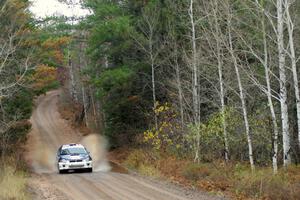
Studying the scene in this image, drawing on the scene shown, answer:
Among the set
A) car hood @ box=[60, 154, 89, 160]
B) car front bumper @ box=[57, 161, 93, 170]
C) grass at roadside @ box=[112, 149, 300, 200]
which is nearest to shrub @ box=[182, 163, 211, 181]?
grass at roadside @ box=[112, 149, 300, 200]

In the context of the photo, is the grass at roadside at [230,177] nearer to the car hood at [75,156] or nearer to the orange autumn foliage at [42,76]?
the car hood at [75,156]

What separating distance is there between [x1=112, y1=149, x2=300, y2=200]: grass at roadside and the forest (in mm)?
155

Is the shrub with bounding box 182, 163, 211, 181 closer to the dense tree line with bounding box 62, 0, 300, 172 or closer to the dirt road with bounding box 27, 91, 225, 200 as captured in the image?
the dirt road with bounding box 27, 91, 225, 200

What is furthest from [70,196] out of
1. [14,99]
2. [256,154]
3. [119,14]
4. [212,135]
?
[119,14]

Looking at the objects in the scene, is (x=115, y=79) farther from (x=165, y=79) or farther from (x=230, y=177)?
(x=230, y=177)

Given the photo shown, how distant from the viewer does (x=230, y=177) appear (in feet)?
60.4

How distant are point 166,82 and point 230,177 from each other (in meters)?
15.9

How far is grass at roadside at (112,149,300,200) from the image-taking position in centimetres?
1499

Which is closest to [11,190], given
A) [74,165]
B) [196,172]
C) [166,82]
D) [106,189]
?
[106,189]

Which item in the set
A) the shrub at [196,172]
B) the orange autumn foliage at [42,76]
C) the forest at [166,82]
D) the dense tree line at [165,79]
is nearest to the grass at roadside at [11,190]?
the forest at [166,82]

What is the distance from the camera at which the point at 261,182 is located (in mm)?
15680

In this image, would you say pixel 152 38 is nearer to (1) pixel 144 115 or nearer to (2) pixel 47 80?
(1) pixel 144 115

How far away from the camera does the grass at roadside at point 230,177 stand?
1499 cm

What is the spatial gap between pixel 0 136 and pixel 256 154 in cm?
1696
